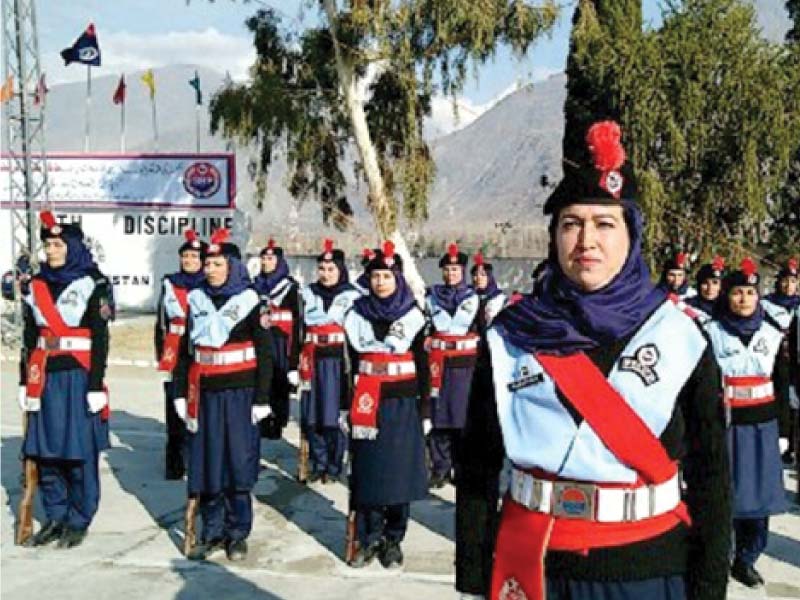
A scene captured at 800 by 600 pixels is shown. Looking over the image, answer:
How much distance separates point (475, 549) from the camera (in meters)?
2.81

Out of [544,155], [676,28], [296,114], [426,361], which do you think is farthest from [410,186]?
[544,155]

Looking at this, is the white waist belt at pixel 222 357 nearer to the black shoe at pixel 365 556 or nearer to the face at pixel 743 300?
the black shoe at pixel 365 556

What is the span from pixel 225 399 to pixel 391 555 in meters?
1.42

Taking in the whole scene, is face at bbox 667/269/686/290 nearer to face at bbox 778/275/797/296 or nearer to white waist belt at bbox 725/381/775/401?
face at bbox 778/275/797/296

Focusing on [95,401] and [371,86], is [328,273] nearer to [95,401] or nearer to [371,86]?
[95,401]

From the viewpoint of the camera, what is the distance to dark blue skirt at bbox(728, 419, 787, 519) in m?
6.04

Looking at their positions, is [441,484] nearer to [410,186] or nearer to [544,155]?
[410,186]

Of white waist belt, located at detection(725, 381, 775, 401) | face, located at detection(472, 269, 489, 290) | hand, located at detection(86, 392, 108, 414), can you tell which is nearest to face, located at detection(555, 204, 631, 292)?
white waist belt, located at detection(725, 381, 775, 401)

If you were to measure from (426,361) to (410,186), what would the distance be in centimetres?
1474

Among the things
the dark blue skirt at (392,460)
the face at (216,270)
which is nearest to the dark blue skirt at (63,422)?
the face at (216,270)

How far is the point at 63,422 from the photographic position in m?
6.57

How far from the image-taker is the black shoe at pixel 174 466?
29.0 feet

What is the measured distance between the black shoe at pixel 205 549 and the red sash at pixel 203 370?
0.73 m

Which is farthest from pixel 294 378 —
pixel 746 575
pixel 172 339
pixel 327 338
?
pixel 746 575
